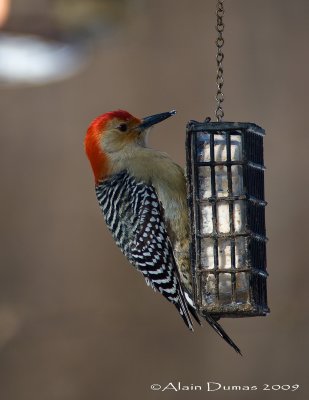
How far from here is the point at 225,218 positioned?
28.2 ft

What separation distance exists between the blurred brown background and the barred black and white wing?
14.8 ft

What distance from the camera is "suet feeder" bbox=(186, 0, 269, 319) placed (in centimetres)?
849

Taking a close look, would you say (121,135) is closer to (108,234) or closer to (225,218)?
(225,218)

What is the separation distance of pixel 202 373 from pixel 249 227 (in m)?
5.39

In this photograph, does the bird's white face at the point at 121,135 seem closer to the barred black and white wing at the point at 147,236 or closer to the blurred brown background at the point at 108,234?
the barred black and white wing at the point at 147,236

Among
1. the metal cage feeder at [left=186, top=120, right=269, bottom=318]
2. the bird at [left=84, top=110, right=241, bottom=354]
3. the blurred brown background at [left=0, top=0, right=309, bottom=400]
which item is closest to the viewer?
the metal cage feeder at [left=186, top=120, right=269, bottom=318]

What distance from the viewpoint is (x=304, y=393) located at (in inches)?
534

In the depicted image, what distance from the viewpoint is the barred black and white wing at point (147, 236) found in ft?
29.8

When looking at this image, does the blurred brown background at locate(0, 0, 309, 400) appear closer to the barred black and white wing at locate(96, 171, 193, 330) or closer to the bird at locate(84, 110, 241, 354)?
the bird at locate(84, 110, 241, 354)

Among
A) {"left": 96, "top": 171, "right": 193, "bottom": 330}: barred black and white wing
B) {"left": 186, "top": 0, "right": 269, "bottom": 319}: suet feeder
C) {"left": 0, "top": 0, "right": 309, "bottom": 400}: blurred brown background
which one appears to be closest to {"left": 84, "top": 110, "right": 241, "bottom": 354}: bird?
{"left": 96, "top": 171, "right": 193, "bottom": 330}: barred black and white wing

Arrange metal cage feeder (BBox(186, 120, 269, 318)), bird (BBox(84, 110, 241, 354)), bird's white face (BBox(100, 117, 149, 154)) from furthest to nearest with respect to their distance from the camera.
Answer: bird's white face (BBox(100, 117, 149, 154)) → bird (BBox(84, 110, 241, 354)) → metal cage feeder (BBox(186, 120, 269, 318))

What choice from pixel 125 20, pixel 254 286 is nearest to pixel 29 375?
pixel 125 20

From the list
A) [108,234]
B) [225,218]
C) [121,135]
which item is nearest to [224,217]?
[225,218]

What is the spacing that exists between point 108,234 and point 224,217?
547 centimetres
